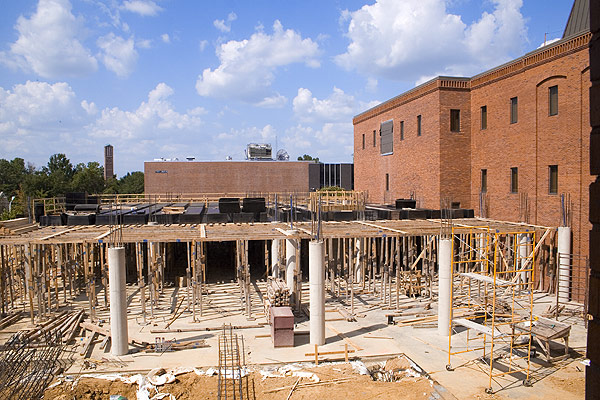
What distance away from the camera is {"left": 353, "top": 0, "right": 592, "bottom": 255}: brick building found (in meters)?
20.2

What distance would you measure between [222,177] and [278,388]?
52.9m

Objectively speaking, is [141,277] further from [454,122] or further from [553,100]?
[454,122]

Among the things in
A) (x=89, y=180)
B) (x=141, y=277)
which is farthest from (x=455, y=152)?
(x=89, y=180)

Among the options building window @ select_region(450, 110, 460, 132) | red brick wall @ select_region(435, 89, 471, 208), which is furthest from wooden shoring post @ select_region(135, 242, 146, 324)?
building window @ select_region(450, 110, 460, 132)

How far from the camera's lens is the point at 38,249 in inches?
702

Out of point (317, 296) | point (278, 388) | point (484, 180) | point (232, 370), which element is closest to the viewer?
point (278, 388)

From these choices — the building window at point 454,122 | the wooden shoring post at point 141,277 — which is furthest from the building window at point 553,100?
the wooden shoring post at point 141,277

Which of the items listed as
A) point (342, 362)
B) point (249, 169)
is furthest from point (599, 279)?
point (249, 169)

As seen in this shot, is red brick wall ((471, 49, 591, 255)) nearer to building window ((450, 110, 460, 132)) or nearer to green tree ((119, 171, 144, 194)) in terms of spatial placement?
building window ((450, 110, 460, 132))

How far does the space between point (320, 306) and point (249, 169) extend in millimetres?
50759

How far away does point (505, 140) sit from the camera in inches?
978

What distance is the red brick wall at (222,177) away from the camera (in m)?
61.6

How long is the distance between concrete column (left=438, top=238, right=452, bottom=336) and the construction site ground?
50 centimetres

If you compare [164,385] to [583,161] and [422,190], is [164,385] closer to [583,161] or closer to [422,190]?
[583,161]
